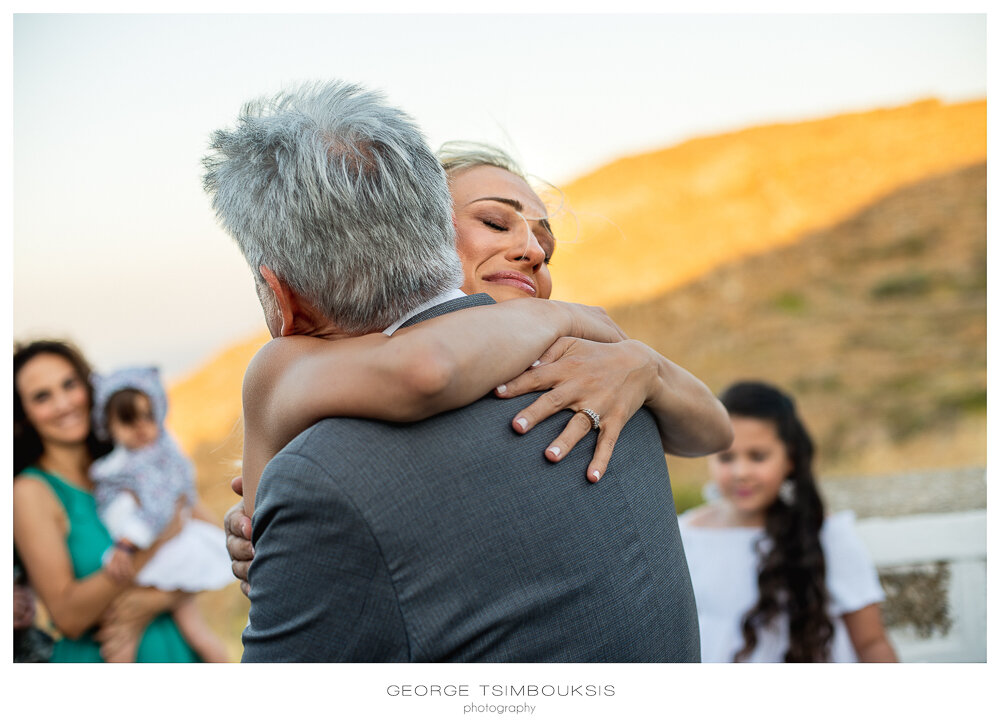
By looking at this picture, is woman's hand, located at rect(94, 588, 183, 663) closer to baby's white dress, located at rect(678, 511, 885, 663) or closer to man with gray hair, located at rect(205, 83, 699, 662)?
baby's white dress, located at rect(678, 511, 885, 663)

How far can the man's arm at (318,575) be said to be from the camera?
98 centimetres

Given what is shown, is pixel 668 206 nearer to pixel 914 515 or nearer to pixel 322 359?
pixel 914 515

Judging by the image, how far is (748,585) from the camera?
9.88ft

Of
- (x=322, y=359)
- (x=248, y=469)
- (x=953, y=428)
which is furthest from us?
(x=953, y=428)

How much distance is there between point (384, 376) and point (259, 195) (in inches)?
13.8

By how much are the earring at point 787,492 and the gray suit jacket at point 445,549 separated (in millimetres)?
2196

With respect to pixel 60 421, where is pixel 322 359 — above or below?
above

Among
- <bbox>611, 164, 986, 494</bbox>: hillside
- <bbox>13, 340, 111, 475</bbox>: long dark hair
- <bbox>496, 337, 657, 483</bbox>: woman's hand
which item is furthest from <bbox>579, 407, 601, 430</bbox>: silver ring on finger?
<bbox>611, 164, 986, 494</bbox>: hillside

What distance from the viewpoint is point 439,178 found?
3.91 feet

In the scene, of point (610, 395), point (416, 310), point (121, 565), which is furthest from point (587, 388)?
point (121, 565)

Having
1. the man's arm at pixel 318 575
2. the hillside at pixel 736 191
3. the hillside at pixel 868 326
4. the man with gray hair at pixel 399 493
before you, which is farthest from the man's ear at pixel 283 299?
the hillside at pixel 736 191

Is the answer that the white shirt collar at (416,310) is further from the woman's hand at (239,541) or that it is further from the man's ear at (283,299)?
the woman's hand at (239,541)

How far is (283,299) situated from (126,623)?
7.92ft
